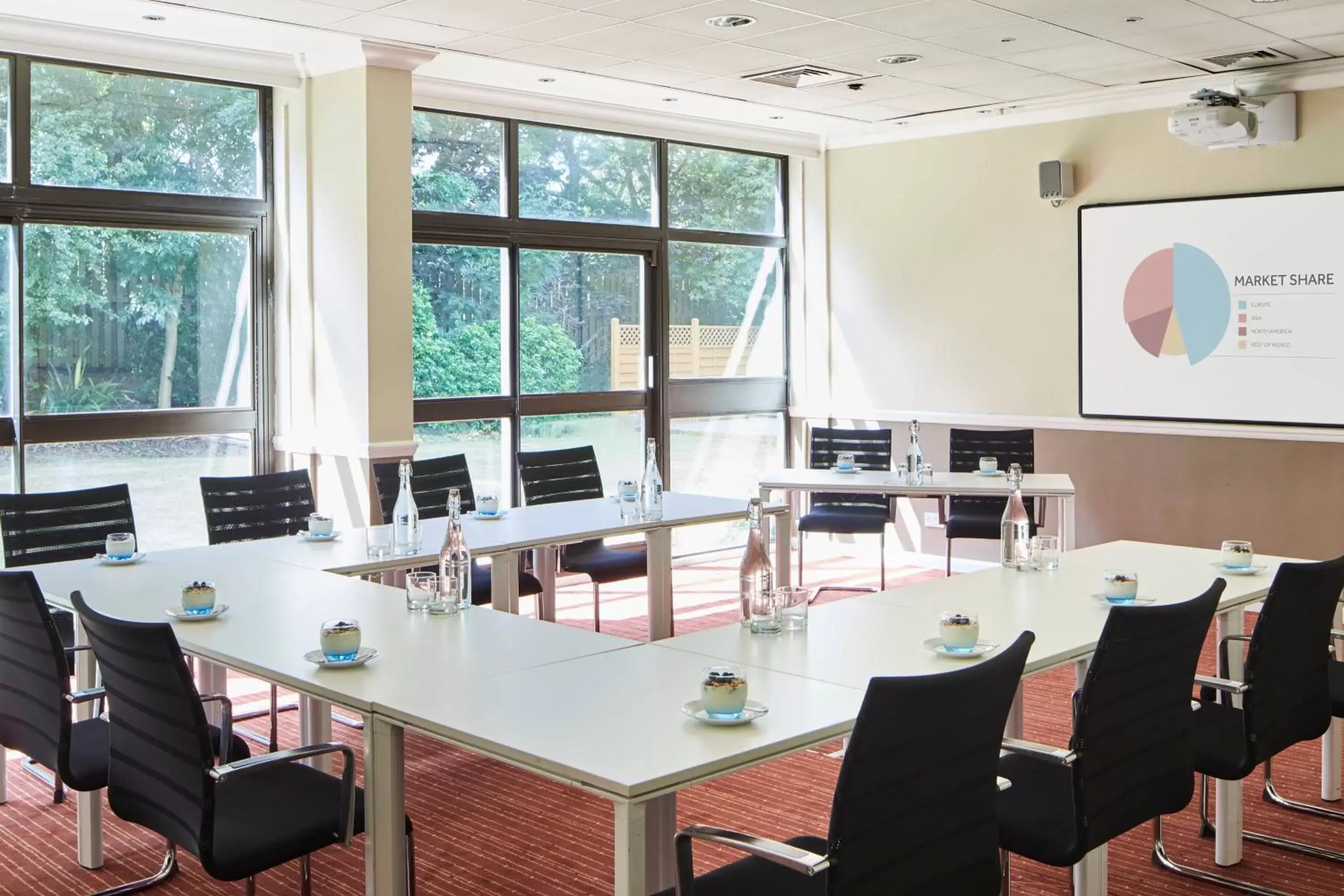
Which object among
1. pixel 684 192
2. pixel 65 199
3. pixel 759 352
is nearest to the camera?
pixel 65 199

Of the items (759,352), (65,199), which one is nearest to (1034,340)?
(759,352)

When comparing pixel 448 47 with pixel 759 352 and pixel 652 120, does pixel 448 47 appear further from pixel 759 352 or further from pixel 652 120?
pixel 759 352

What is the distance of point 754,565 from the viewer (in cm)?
349

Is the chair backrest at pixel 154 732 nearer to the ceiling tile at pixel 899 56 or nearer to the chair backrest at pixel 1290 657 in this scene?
the chair backrest at pixel 1290 657

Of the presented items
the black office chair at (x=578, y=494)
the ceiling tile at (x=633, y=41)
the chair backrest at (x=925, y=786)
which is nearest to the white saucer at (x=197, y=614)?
the chair backrest at (x=925, y=786)

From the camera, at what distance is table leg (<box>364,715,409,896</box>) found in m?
2.64

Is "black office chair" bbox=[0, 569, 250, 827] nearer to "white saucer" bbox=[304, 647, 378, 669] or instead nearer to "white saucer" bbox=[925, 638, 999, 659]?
"white saucer" bbox=[304, 647, 378, 669]

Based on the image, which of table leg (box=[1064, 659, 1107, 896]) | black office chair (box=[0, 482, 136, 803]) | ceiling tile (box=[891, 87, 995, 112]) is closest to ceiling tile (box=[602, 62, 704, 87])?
ceiling tile (box=[891, 87, 995, 112])

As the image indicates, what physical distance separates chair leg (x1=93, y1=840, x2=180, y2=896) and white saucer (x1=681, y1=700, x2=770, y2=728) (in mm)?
1691

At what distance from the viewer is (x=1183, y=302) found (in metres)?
7.55

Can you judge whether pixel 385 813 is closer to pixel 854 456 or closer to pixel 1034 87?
pixel 854 456

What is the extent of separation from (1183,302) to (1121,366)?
51 cm

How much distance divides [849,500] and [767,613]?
14.5 ft

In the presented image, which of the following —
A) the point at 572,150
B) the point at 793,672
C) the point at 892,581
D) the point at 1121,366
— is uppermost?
the point at 572,150
